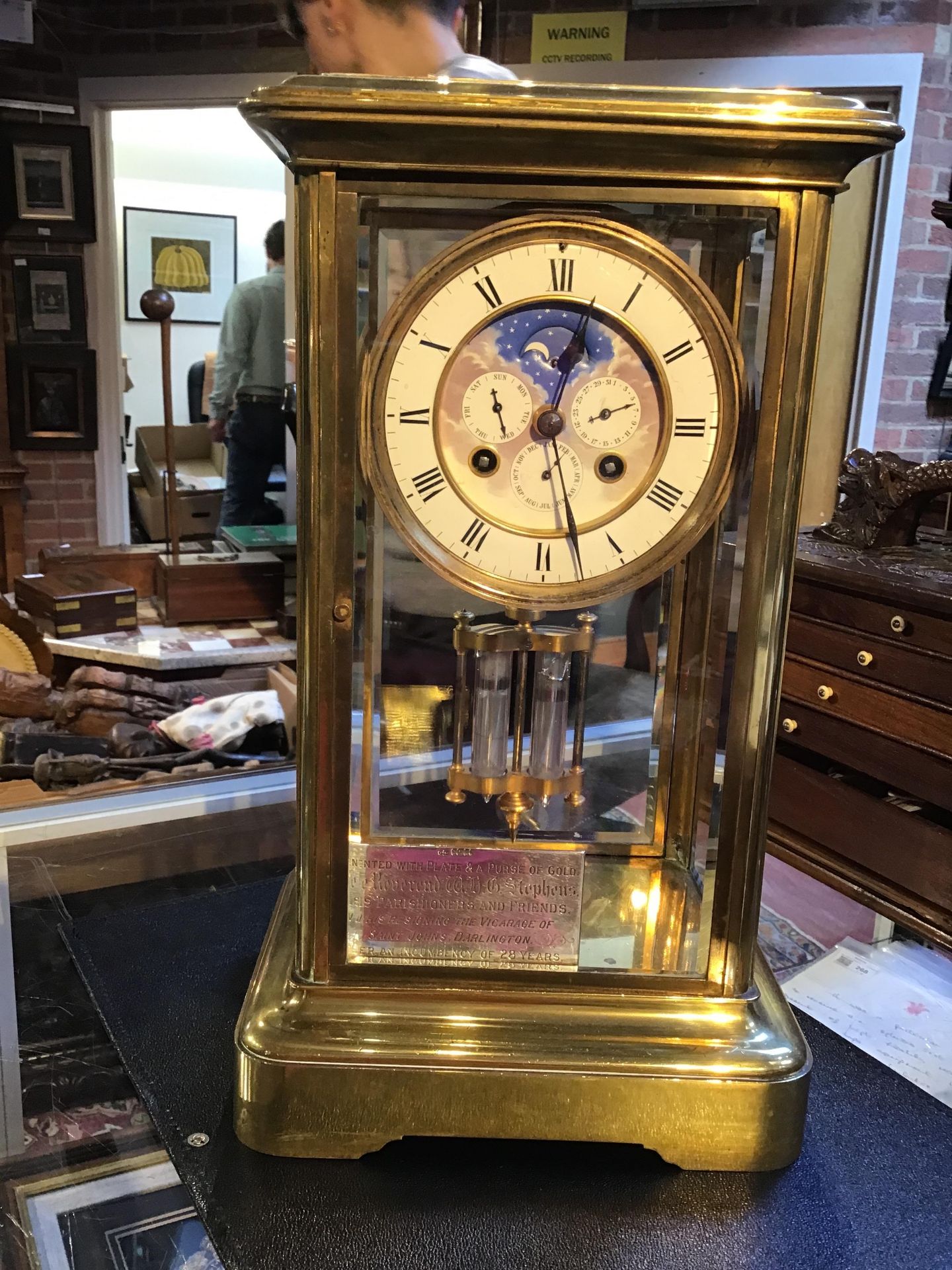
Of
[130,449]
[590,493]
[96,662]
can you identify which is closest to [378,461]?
[590,493]

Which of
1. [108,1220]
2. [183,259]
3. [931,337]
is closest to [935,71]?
[931,337]

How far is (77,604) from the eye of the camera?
2.25m

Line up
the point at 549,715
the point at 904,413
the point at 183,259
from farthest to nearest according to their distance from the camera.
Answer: the point at 183,259
the point at 904,413
the point at 549,715

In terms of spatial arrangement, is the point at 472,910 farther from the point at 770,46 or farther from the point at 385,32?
the point at 770,46

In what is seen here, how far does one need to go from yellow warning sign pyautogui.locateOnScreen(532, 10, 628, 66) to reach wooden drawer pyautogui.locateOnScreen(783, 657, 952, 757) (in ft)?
6.26

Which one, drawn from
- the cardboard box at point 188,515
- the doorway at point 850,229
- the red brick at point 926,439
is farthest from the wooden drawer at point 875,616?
the cardboard box at point 188,515

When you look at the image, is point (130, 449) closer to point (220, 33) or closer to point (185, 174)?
point (185, 174)

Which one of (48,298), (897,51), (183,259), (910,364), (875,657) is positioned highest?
(897,51)

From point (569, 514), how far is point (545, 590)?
47mm

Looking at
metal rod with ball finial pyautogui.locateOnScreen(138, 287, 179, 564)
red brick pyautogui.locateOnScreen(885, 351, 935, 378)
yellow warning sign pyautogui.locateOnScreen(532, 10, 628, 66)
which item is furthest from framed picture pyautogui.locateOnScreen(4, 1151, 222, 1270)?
yellow warning sign pyautogui.locateOnScreen(532, 10, 628, 66)

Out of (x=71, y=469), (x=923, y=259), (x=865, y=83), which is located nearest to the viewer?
(x=865, y=83)

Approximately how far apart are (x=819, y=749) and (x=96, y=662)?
1.48 metres

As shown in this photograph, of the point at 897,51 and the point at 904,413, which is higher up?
the point at 897,51

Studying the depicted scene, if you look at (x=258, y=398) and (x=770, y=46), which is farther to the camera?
(x=258, y=398)
